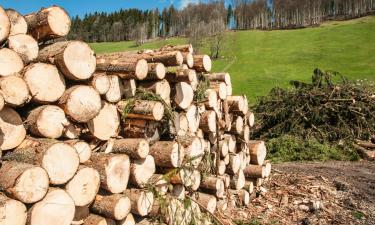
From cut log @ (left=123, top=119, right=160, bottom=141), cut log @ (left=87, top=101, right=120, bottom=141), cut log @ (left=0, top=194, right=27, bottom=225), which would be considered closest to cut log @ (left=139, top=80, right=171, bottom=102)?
cut log @ (left=123, top=119, right=160, bottom=141)

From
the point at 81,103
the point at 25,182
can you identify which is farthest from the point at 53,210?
the point at 81,103

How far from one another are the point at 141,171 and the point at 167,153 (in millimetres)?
432

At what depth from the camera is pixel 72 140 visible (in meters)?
4.15

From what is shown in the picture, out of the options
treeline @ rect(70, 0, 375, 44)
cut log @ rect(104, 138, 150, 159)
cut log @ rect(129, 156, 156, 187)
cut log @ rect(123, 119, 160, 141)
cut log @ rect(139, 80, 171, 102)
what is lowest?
cut log @ rect(129, 156, 156, 187)

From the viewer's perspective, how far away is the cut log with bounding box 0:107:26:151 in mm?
3680

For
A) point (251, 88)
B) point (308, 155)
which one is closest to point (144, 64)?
point (308, 155)

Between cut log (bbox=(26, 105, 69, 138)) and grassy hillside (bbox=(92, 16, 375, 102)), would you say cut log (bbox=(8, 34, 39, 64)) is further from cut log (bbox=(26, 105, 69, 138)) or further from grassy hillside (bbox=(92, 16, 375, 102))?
grassy hillside (bbox=(92, 16, 375, 102))

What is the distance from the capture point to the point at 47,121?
3.89 m

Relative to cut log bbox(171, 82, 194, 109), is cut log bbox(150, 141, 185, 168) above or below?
below

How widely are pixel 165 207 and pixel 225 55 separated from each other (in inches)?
1971

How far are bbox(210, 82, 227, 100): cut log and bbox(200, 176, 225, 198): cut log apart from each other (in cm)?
150

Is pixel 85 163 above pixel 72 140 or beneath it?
beneath

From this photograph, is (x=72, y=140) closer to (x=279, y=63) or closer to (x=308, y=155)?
(x=308, y=155)

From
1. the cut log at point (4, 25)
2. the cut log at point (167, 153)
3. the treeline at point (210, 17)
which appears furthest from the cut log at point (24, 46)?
the treeline at point (210, 17)
